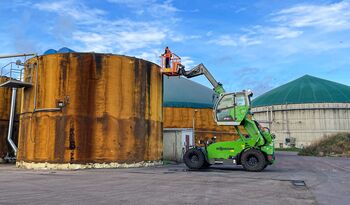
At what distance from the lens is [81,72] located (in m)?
20.0

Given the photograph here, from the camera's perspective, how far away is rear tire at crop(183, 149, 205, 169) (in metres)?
18.7

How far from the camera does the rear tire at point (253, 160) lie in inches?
687

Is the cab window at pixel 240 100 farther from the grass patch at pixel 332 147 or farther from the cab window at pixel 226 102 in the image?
the grass patch at pixel 332 147

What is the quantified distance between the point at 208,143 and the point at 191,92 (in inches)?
716

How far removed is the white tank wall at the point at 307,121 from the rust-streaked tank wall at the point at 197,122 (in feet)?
108

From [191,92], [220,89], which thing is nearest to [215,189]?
[220,89]

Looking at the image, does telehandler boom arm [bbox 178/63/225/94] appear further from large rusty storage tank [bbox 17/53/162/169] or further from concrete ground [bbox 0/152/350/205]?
concrete ground [bbox 0/152/350/205]

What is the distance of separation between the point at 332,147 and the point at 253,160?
1089 inches

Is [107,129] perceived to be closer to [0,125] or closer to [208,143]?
[208,143]

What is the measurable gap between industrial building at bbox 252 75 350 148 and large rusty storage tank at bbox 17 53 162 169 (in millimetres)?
49921

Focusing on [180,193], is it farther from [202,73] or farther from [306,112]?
[306,112]

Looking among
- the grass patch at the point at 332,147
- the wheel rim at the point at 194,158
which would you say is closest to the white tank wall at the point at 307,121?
the grass patch at the point at 332,147

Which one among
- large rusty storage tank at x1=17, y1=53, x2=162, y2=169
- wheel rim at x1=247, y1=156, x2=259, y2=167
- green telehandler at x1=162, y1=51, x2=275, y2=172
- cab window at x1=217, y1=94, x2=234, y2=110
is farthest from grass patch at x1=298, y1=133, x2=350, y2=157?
large rusty storage tank at x1=17, y1=53, x2=162, y2=169

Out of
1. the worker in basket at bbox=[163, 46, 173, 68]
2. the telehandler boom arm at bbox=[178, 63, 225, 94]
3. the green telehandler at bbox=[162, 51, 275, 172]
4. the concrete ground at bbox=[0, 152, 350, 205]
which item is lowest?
the concrete ground at bbox=[0, 152, 350, 205]
